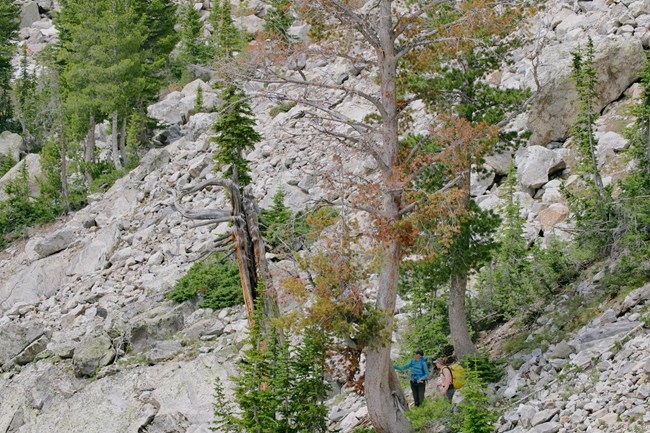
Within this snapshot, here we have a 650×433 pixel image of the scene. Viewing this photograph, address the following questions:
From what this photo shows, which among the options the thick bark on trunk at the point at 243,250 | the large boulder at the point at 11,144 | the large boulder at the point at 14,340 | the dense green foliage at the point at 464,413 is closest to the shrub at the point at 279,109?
the large boulder at the point at 14,340

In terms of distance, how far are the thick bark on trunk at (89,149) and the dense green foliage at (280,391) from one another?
31.6 meters

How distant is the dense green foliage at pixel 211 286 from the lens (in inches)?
971

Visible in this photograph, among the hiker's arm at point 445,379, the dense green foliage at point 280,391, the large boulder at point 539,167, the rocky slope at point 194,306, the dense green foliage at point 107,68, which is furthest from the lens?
the dense green foliage at point 107,68

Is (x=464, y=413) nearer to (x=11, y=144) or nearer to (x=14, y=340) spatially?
(x=14, y=340)

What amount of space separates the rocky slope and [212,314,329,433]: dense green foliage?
9.35 feet

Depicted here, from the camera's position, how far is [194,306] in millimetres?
25125

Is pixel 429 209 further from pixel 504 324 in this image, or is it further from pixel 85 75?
pixel 85 75

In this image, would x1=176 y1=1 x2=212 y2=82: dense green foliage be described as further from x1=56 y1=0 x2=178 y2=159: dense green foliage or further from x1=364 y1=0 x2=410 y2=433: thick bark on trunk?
x1=364 y1=0 x2=410 y2=433: thick bark on trunk

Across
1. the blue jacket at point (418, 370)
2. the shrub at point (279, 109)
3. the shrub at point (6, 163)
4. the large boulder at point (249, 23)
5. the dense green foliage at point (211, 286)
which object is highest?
the large boulder at point (249, 23)

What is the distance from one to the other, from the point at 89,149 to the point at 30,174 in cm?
375

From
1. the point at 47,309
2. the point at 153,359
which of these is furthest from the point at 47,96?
the point at 153,359

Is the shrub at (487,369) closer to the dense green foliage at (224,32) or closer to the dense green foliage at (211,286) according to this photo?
the dense green foliage at (211,286)

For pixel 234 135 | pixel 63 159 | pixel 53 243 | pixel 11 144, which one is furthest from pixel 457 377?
pixel 11 144

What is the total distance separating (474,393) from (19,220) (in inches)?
1323
